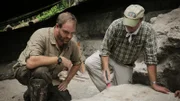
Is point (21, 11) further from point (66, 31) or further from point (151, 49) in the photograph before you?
point (151, 49)

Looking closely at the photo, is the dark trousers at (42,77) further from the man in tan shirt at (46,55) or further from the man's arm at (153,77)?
the man's arm at (153,77)

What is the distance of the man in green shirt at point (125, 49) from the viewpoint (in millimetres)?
3137

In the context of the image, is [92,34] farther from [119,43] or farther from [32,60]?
[32,60]

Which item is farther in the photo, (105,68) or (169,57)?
(105,68)

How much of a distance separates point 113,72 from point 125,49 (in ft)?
1.45

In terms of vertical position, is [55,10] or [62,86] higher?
[55,10]

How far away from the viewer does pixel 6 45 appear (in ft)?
19.9

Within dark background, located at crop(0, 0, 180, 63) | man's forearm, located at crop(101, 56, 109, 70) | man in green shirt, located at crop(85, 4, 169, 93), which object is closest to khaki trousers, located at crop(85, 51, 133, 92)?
man in green shirt, located at crop(85, 4, 169, 93)

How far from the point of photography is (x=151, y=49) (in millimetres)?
3207

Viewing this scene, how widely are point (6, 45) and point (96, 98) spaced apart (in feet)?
12.3

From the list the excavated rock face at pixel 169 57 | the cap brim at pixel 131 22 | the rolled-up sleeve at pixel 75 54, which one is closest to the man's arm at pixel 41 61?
the rolled-up sleeve at pixel 75 54

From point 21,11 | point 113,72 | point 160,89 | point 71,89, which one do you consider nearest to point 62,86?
point 113,72

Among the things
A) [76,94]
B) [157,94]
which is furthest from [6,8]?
[157,94]

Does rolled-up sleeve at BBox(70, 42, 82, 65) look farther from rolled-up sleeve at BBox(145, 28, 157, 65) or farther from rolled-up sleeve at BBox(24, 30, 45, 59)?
rolled-up sleeve at BBox(145, 28, 157, 65)
